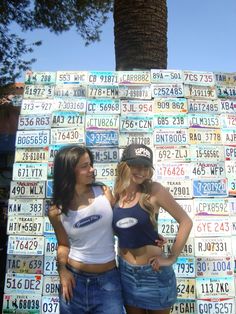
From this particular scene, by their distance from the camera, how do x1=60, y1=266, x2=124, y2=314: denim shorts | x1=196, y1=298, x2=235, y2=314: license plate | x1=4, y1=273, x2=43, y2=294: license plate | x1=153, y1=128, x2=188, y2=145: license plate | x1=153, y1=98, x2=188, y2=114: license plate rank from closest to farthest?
x1=60, y1=266, x2=124, y2=314: denim shorts → x1=196, y1=298, x2=235, y2=314: license plate → x1=4, y1=273, x2=43, y2=294: license plate → x1=153, y1=128, x2=188, y2=145: license plate → x1=153, y1=98, x2=188, y2=114: license plate

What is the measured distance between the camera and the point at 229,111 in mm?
4355

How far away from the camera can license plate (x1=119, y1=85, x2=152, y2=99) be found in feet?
14.1

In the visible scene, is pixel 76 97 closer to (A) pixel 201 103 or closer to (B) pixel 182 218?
(A) pixel 201 103

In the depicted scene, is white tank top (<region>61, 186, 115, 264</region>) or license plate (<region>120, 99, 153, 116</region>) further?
license plate (<region>120, 99, 153, 116</region>)

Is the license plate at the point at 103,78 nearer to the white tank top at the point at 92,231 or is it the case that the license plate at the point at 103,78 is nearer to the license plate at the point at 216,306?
the white tank top at the point at 92,231

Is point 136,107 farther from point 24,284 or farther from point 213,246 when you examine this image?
point 24,284

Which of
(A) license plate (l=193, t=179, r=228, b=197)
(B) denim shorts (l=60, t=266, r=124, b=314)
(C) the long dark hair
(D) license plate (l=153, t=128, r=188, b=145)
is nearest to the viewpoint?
(B) denim shorts (l=60, t=266, r=124, b=314)

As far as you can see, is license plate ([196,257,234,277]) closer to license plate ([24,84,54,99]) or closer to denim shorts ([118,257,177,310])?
denim shorts ([118,257,177,310])

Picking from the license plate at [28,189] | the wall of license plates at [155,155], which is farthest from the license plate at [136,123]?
the license plate at [28,189]

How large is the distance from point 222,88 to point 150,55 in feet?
3.68

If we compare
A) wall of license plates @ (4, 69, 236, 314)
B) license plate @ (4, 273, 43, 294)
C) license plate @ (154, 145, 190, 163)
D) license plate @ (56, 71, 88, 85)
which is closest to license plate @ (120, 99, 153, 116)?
wall of license plates @ (4, 69, 236, 314)

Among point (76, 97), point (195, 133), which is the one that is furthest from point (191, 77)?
point (76, 97)

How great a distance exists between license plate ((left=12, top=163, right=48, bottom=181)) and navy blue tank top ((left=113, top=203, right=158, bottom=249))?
1818 millimetres

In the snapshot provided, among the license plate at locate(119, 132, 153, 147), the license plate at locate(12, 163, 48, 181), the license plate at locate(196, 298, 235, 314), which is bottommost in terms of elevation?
the license plate at locate(196, 298, 235, 314)
